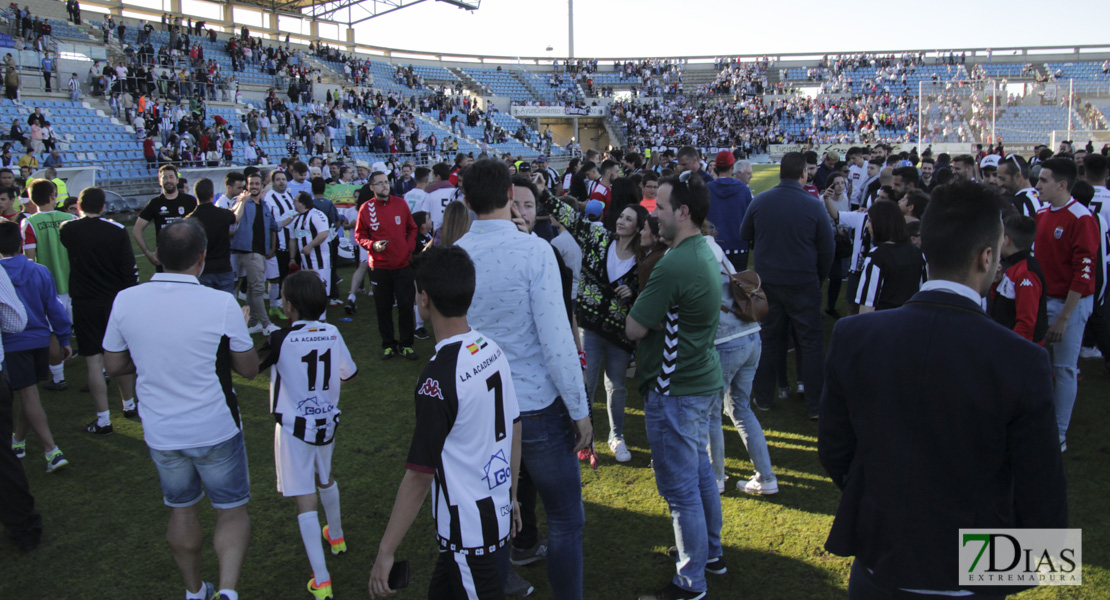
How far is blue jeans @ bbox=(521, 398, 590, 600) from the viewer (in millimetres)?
2574

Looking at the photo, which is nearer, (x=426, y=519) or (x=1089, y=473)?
(x=426, y=519)

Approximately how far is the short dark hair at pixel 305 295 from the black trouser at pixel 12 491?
5.51 ft

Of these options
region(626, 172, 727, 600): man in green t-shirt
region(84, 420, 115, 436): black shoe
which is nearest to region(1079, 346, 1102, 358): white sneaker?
region(626, 172, 727, 600): man in green t-shirt

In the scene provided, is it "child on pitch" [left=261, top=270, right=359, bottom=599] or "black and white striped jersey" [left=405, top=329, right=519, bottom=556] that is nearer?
"black and white striped jersey" [left=405, top=329, right=519, bottom=556]

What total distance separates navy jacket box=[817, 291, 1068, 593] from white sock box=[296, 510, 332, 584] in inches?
89.8

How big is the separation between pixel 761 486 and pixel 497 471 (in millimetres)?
2407

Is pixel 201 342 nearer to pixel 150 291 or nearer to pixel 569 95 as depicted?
pixel 150 291

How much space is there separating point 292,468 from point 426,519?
1062 mm

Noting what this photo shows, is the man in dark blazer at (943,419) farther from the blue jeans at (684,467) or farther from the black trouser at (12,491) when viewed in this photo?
the black trouser at (12,491)

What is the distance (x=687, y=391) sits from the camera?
9.90ft

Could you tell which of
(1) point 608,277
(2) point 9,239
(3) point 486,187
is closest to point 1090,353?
(1) point 608,277

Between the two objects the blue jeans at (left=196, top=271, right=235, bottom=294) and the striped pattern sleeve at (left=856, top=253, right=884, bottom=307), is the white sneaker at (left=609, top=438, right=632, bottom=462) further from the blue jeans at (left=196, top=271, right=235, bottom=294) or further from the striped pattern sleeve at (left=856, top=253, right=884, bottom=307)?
the blue jeans at (left=196, top=271, right=235, bottom=294)

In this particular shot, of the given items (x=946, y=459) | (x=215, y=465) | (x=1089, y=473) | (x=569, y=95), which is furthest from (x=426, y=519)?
(x=569, y=95)

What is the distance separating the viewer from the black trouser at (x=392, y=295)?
6914 mm
